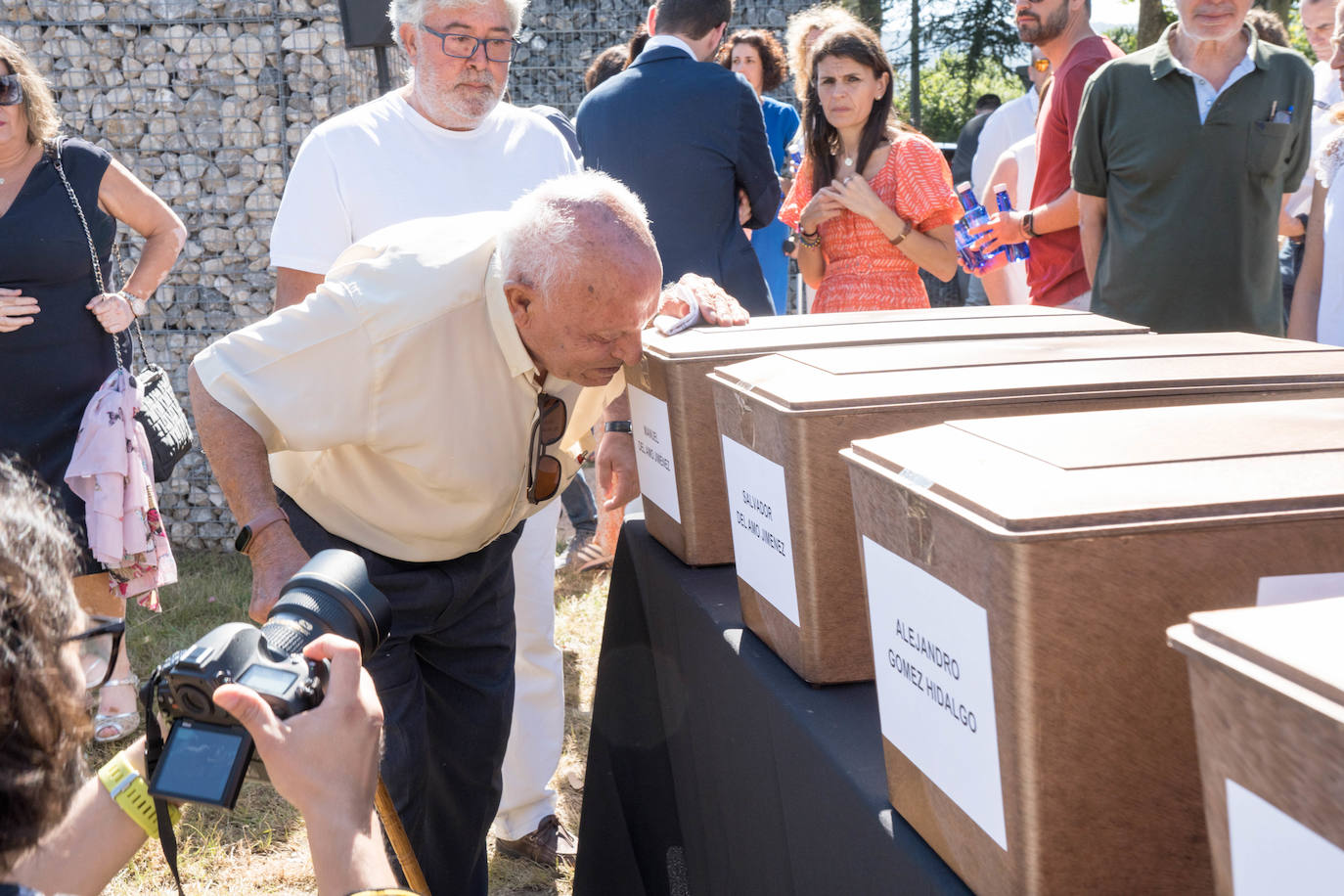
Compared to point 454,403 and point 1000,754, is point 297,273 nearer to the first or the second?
point 454,403

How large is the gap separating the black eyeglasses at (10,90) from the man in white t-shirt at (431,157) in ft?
3.33

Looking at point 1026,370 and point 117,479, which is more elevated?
point 1026,370

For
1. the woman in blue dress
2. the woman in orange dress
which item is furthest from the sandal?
the woman in blue dress

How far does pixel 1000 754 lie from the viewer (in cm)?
70

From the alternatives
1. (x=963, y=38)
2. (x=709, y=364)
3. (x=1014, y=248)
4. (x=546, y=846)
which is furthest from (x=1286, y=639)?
(x=963, y=38)

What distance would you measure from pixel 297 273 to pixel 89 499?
3.33 ft

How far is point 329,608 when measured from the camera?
1.12 meters

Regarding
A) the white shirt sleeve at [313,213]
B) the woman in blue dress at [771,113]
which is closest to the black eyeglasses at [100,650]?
the white shirt sleeve at [313,213]

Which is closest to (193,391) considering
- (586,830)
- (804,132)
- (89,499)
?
(586,830)

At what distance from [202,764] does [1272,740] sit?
0.77 m

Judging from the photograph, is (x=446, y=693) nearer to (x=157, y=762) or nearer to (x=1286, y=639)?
(x=157, y=762)

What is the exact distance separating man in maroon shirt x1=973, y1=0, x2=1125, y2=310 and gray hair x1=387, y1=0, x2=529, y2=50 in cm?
139

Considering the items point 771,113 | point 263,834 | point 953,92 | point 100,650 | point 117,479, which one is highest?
point 953,92

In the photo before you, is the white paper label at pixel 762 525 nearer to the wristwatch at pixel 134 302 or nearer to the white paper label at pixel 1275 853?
the white paper label at pixel 1275 853
